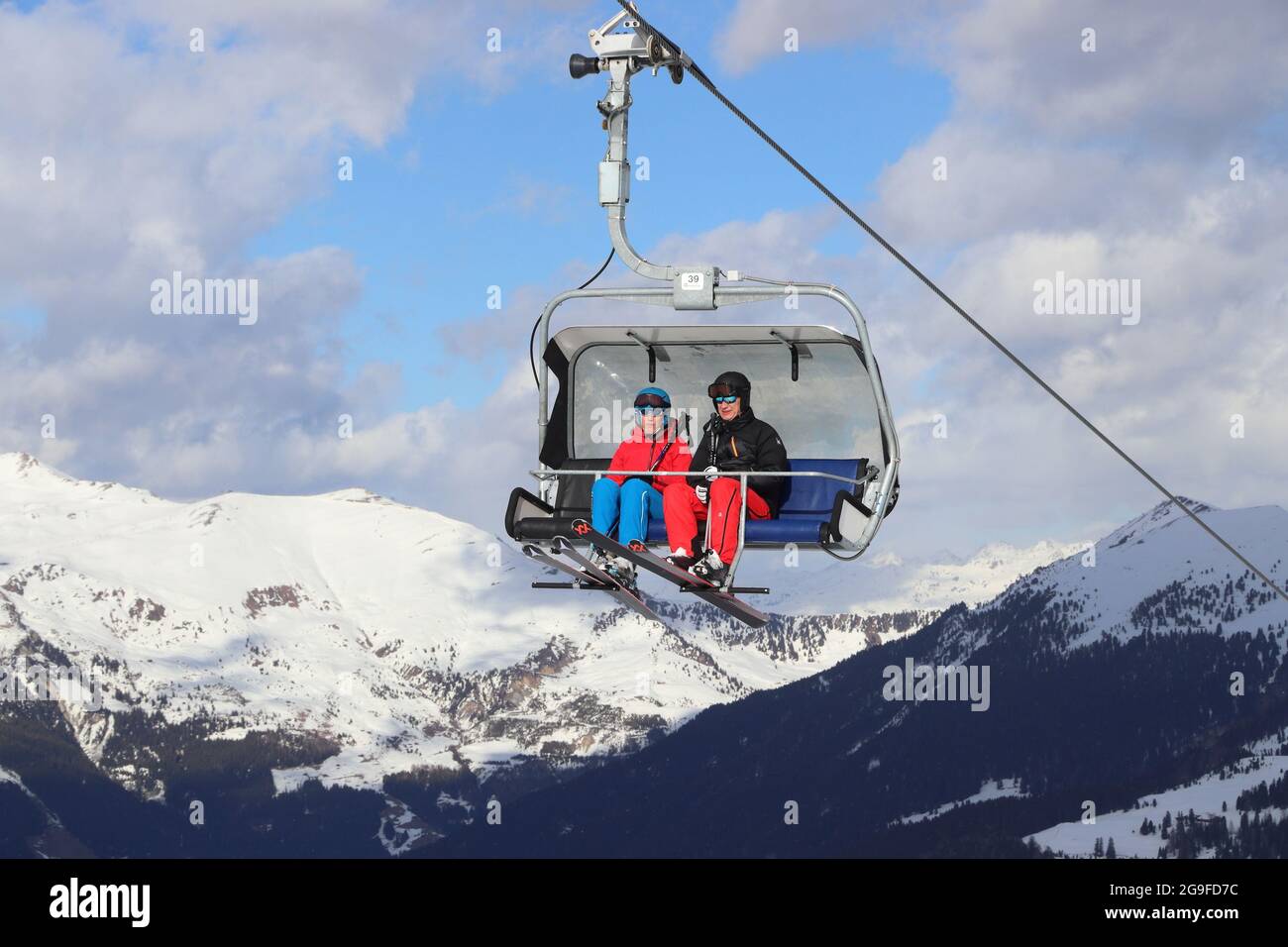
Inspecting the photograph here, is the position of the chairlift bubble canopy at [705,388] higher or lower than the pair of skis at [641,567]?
higher

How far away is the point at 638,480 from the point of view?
17109 mm

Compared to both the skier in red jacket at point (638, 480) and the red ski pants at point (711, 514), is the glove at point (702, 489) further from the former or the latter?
the skier in red jacket at point (638, 480)

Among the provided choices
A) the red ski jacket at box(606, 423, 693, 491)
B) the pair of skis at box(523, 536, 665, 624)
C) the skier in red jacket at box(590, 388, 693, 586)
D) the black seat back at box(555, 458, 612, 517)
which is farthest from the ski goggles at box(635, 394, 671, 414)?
the pair of skis at box(523, 536, 665, 624)

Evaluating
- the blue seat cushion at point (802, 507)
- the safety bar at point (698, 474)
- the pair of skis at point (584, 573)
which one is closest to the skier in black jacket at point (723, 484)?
the safety bar at point (698, 474)

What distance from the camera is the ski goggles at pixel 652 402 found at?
17359 mm

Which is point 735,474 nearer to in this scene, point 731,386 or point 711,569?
point 711,569

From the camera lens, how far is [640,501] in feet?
55.9

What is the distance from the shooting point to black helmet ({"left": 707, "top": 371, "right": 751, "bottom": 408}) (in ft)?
56.7

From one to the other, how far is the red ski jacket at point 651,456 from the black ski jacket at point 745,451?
146 millimetres

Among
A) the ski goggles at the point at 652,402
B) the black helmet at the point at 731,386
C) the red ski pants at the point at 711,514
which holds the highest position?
the black helmet at the point at 731,386

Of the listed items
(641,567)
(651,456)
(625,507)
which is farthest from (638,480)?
(641,567)
